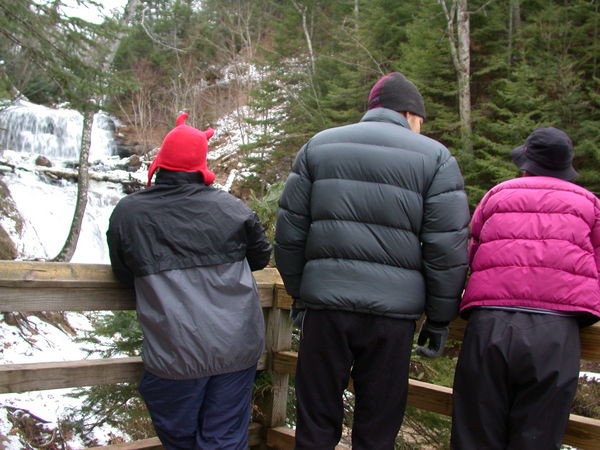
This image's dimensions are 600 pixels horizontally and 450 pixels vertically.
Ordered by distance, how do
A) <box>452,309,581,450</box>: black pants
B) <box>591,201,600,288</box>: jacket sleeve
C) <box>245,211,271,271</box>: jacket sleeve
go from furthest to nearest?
<box>245,211,271,271</box>: jacket sleeve, <box>591,201,600,288</box>: jacket sleeve, <box>452,309,581,450</box>: black pants

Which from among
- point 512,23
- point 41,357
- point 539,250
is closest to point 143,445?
point 539,250

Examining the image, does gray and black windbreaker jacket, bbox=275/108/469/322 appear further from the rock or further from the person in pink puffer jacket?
the rock

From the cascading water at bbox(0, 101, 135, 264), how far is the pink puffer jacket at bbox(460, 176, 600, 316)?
10605 millimetres

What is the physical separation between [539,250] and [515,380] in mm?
513

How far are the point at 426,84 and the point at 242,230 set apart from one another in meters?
16.1

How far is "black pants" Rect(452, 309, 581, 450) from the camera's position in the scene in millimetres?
2102

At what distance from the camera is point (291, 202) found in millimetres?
2492

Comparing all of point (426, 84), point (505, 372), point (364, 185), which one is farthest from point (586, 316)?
point (426, 84)

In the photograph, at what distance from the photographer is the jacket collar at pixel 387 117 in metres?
2.48

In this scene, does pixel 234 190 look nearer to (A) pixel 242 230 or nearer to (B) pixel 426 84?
(B) pixel 426 84

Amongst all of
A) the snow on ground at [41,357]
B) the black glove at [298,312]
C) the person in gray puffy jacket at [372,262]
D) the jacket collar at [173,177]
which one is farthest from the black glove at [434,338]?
the snow on ground at [41,357]

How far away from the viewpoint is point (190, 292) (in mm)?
2414

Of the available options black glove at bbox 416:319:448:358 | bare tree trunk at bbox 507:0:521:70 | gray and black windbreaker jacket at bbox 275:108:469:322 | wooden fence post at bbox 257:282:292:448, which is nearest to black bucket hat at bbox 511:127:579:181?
gray and black windbreaker jacket at bbox 275:108:469:322

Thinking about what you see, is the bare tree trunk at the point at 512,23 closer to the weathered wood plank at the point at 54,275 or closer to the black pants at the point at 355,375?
the black pants at the point at 355,375
